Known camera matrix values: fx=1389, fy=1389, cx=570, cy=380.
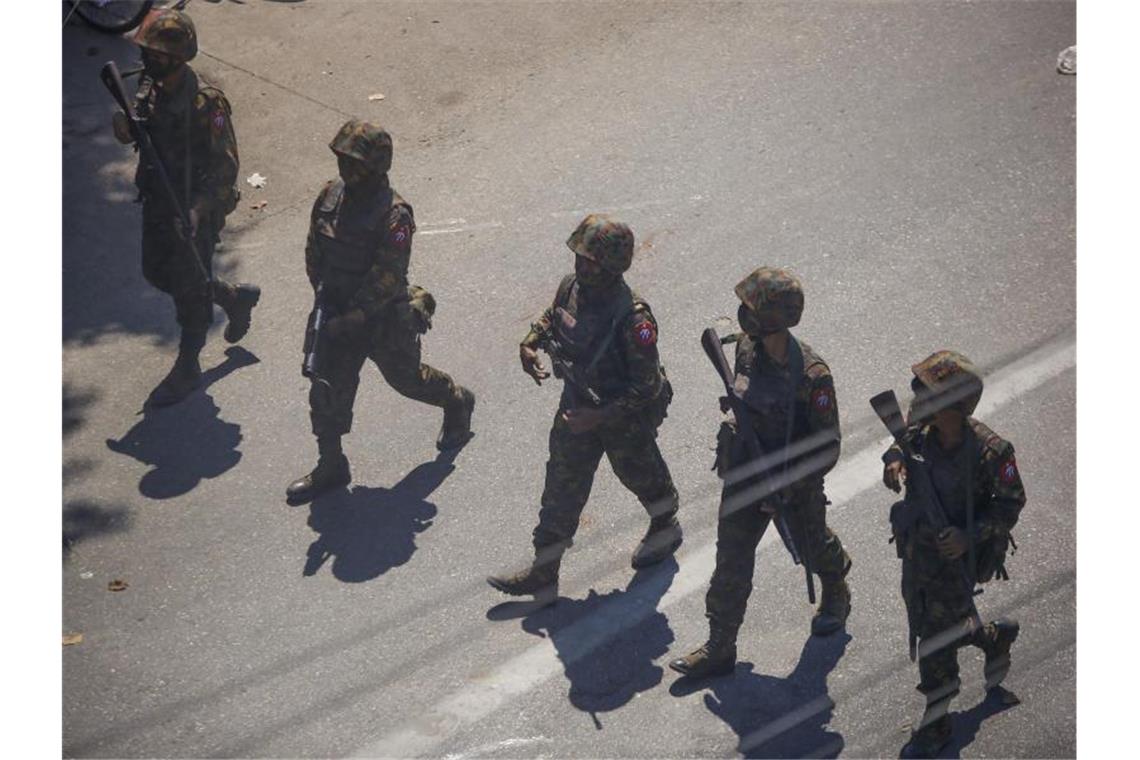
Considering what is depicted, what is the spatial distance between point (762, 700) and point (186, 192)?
15.1 ft

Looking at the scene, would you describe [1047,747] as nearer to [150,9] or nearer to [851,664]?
[851,664]

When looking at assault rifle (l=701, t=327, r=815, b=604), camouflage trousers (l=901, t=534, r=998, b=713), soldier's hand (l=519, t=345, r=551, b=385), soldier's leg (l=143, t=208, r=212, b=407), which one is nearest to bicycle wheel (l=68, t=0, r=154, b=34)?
soldier's leg (l=143, t=208, r=212, b=407)

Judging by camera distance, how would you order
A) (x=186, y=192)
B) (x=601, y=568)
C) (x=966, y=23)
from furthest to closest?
1. (x=966, y=23)
2. (x=186, y=192)
3. (x=601, y=568)

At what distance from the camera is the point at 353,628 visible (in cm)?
726

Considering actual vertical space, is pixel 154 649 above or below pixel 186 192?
below

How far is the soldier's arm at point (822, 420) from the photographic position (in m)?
6.30

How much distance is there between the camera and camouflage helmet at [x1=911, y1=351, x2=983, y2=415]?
5910 mm

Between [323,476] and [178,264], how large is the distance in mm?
1722

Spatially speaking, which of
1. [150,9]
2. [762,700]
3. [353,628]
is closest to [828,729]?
[762,700]

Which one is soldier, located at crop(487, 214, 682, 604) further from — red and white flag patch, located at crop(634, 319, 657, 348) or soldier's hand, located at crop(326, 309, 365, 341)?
soldier's hand, located at crop(326, 309, 365, 341)

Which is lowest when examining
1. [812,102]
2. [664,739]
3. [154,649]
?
[154,649]

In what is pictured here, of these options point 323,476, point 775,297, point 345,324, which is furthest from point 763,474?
point 323,476

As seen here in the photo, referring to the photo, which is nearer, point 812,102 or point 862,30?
point 812,102

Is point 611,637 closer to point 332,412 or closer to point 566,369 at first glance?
point 566,369
